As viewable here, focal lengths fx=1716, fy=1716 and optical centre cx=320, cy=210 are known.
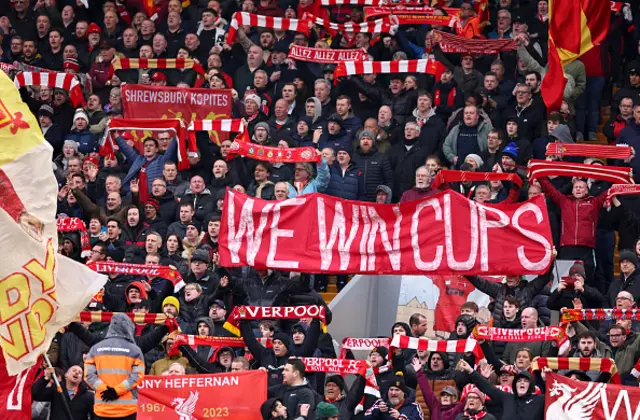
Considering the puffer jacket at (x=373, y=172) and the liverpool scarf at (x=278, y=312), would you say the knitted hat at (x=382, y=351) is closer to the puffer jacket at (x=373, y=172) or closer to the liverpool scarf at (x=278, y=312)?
the liverpool scarf at (x=278, y=312)

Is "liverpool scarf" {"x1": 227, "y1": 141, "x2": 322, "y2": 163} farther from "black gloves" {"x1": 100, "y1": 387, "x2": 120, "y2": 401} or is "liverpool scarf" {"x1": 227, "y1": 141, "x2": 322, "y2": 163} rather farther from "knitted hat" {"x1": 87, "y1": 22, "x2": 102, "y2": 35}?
"knitted hat" {"x1": 87, "y1": 22, "x2": 102, "y2": 35}

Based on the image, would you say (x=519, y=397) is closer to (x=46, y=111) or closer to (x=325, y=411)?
(x=325, y=411)

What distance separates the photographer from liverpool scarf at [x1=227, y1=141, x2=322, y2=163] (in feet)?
62.6

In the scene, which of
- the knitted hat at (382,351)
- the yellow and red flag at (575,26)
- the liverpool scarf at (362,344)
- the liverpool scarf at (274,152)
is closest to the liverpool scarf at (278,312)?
the liverpool scarf at (362,344)

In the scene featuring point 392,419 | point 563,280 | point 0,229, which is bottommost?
point 392,419

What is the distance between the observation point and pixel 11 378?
1588 centimetres

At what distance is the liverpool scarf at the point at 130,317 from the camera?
16469 millimetres

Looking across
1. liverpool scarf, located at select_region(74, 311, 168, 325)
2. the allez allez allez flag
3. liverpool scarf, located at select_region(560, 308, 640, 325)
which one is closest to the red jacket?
liverpool scarf, located at select_region(560, 308, 640, 325)

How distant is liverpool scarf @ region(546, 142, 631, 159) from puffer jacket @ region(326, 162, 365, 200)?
223 centimetres

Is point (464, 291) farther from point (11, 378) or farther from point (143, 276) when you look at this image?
point (11, 378)

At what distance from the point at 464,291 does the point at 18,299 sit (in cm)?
666

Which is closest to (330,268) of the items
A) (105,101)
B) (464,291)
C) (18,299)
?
(464,291)

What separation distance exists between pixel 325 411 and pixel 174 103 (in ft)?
26.3

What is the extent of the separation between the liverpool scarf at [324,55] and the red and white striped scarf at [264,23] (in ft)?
2.64
